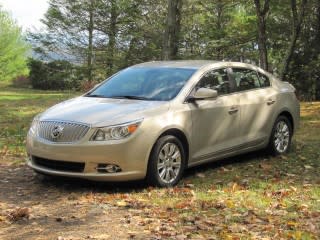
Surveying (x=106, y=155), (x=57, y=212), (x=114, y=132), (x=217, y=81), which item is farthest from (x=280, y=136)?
(x=57, y=212)

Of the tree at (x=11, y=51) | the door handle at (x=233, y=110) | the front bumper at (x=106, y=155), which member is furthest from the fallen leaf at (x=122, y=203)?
the tree at (x=11, y=51)

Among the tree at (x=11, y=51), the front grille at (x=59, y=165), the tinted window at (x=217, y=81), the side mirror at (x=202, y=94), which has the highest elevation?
the tree at (x=11, y=51)

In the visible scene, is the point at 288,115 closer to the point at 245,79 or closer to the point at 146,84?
the point at 245,79

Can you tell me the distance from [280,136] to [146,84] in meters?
2.74

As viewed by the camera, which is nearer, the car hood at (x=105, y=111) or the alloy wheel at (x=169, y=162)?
the car hood at (x=105, y=111)

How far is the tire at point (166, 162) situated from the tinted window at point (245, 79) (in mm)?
1814

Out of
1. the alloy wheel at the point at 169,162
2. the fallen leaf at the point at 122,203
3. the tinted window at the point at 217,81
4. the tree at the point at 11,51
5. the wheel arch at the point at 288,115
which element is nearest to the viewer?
the fallen leaf at the point at 122,203

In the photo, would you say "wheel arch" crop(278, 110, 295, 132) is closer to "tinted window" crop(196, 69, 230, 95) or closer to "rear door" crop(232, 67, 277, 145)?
"rear door" crop(232, 67, 277, 145)

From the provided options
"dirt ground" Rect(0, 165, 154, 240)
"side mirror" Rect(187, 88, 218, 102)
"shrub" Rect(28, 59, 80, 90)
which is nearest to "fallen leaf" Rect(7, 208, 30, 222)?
"dirt ground" Rect(0, 165, 154, 240)

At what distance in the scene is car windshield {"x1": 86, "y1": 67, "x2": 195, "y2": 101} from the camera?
7.75 m

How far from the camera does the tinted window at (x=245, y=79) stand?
873 cm

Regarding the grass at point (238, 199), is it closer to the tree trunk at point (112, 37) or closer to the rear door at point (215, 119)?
the rear door at point (215, 119)

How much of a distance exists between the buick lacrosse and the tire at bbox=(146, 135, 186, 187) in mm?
12

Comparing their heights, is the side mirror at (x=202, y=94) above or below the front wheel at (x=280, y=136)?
above
